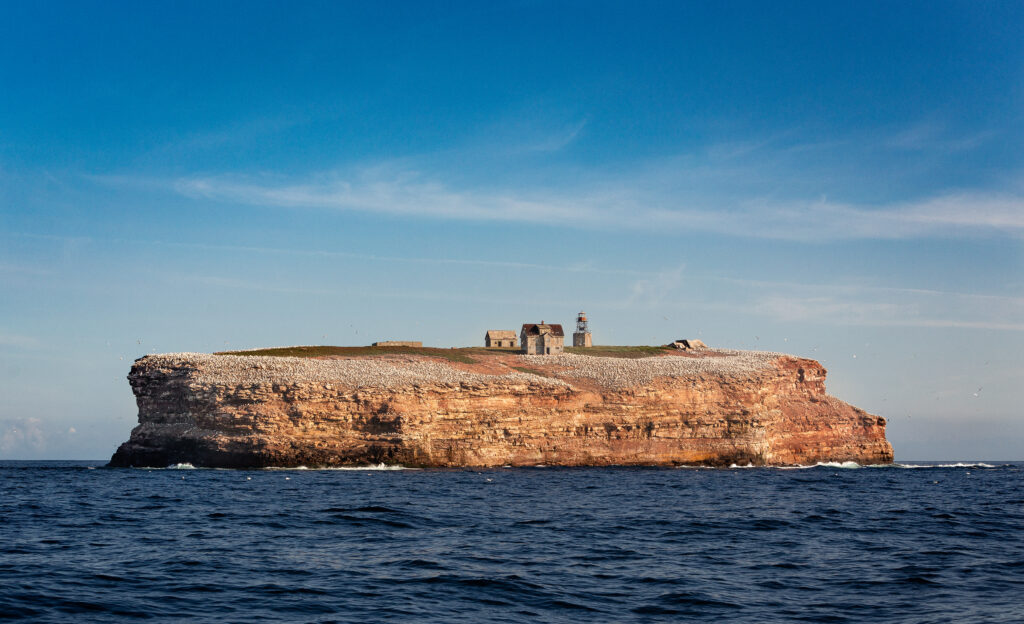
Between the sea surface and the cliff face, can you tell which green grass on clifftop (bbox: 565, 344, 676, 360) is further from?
the sea surface

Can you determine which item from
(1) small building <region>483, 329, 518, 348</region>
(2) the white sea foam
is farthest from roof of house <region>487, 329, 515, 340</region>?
(2) the white sea foam

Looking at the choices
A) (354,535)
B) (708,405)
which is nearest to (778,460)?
(708,405)

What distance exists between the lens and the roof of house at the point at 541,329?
346 feet

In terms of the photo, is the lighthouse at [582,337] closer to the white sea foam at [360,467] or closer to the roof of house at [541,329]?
the roof of house at [541,329]

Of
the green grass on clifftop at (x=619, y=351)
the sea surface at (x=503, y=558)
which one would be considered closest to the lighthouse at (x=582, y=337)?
the green grass on clifftop at (x=619, y=351)

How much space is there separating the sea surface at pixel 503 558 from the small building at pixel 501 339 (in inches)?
3000

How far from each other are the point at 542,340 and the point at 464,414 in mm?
29347

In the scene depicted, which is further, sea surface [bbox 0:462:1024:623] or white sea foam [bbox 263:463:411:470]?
white sea foam [bbox 263:463:411:470]

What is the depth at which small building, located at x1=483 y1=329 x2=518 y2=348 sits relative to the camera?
115562 millimetres

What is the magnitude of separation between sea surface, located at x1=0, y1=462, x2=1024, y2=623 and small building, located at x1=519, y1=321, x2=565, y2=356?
214 feet

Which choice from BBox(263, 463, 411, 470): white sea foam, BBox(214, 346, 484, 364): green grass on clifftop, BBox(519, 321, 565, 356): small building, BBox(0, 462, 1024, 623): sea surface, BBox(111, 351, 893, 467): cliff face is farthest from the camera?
BBox(519, 321, 565, 356): small building

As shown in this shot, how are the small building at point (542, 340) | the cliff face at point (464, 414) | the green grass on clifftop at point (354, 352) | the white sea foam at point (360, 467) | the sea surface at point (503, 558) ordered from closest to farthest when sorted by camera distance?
the sea surface at point (503, 558), the white sea foam at point (360, 467), the cliff face at point (464, 414), the green grass on clifftop at point (354, 352), the small building at point (542, 340)

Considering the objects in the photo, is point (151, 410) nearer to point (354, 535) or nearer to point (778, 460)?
point (354, 535)

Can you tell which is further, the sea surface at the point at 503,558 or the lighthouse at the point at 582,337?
the lighthouse at the point at 582,337
